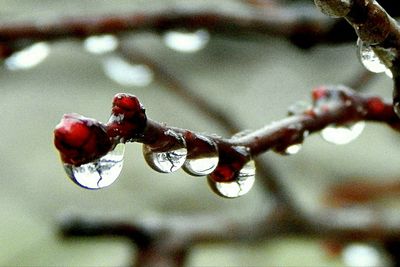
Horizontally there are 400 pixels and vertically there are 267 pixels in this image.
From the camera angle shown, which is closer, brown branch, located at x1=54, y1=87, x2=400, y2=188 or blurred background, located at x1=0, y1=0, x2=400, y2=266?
brown branch, located at x1=54, y1=87, x2=400, y2=188

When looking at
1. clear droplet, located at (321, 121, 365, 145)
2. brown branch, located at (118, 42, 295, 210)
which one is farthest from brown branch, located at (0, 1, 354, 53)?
clear droplet, located at (321, 121, 365, 145)

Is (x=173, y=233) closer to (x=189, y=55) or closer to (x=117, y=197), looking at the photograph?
(x=117, y=197)

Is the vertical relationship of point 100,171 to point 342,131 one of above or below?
below

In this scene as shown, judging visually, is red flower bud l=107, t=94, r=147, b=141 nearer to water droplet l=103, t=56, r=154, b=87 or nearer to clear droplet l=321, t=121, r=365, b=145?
clear droplet l=321, t=121, r=365, b=145

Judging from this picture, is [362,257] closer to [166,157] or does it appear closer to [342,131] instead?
[342,131]

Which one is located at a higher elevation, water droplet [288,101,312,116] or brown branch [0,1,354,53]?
brown branch [0,1,354,53]

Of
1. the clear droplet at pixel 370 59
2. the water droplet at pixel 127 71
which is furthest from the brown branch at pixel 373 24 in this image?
the water droplet at pixel 127 71

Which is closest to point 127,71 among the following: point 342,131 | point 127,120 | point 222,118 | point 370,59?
point 222,118

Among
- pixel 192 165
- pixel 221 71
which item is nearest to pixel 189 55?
pixel 221 71
